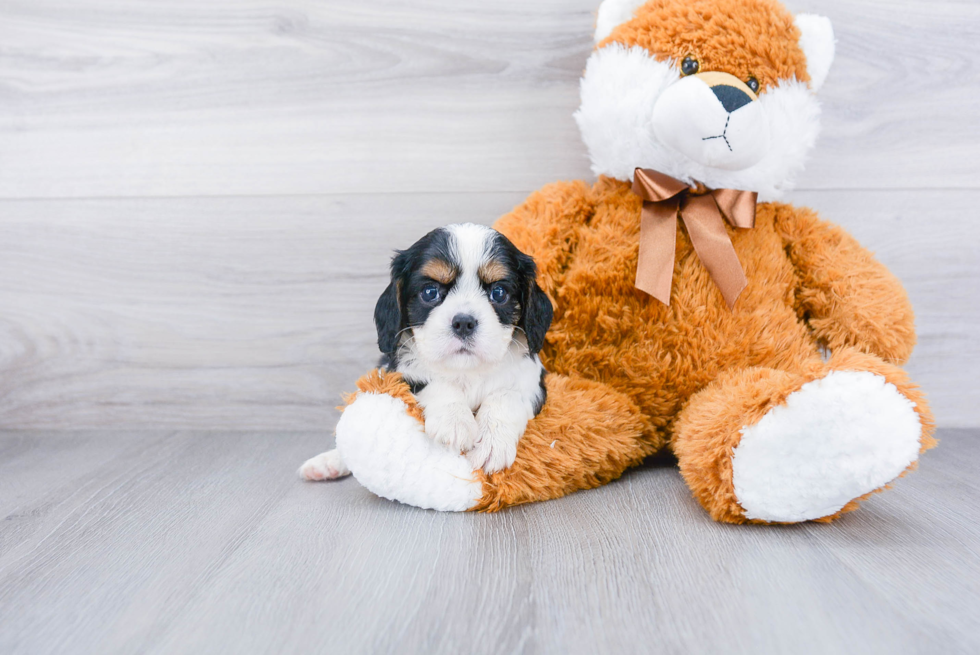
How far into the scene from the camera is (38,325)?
1.98 m

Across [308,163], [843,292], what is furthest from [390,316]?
[843,292]

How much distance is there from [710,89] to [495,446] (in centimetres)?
86

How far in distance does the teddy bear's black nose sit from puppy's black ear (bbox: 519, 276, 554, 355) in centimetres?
54

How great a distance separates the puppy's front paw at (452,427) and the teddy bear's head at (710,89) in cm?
72

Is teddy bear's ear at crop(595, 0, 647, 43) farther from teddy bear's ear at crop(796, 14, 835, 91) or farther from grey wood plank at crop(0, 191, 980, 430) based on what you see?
grey wood plank at crop(0, 191, 980, 430)

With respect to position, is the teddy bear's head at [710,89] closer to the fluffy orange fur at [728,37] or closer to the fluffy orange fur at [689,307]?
the fluffy orange fur at [728,37]

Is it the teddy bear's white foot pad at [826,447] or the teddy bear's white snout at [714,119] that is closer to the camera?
the teddy bear's white foot pad at [826,447]

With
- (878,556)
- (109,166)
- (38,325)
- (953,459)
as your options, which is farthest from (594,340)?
(38,325)

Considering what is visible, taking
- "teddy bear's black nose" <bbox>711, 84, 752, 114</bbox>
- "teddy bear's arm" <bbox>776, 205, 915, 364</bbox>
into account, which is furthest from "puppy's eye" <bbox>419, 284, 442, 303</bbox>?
"teddy bear's arm" <bbox>776, 205, 915, 364</bbox>

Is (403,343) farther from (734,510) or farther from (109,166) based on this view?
(109,166)

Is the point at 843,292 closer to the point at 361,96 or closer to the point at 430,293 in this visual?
the point at 430,293

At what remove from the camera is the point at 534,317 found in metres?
1.39

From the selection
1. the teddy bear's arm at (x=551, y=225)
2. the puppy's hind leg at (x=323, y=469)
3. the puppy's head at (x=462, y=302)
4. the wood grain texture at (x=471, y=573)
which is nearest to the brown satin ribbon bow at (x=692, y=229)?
the teddy bear's arm at (x=551, y=225)

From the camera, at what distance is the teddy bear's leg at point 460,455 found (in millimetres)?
1281
